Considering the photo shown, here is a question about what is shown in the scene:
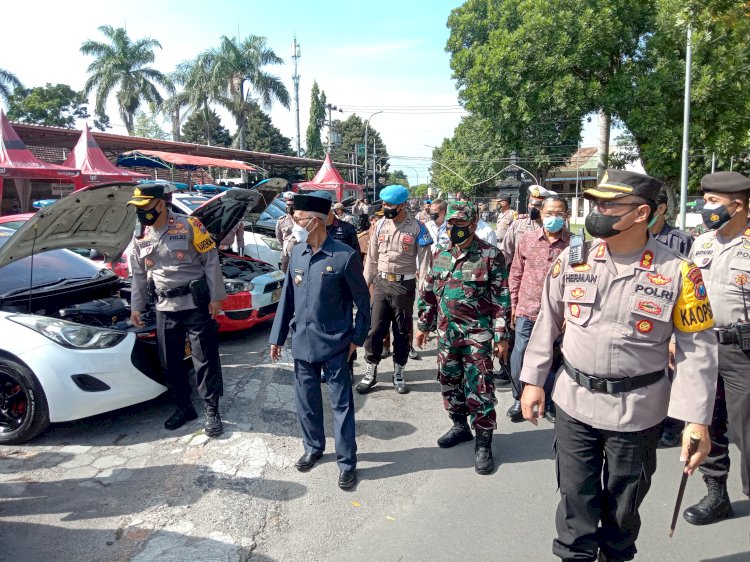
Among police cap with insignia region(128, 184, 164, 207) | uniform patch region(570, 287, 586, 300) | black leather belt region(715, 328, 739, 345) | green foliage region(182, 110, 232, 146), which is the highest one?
green foliage region(182, 110, 232, 146)

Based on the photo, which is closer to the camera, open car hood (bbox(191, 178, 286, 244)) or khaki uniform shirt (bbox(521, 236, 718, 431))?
khaki uniform shirt (bbox(521, 236, 718, 431))

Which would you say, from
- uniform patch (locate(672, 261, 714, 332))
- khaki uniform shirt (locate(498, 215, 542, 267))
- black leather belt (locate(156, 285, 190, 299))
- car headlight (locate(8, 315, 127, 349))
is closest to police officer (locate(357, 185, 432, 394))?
khaki uniform shirt (locate(498, 215, 542, 267))

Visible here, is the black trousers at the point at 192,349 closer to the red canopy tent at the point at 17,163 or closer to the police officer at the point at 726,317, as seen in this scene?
the police officer at the point at 726,317

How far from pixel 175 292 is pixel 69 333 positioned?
814 mm

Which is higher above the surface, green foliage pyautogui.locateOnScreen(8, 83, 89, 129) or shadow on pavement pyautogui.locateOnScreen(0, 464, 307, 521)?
green foliage pyautogui.locateOnScreen(8, 83, 89, 129)

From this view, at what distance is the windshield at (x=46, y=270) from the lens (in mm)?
4691

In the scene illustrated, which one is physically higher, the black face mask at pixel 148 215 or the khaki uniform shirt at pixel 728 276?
the black face mask at pixel 148 215

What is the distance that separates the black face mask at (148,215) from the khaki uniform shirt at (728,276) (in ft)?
13.1

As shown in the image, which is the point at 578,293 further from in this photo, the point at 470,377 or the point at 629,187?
the point at 470,377

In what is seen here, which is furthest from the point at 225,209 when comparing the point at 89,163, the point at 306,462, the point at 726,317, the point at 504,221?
the point at 89,163

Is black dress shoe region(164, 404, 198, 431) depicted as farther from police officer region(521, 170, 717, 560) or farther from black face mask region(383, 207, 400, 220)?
police officer region(521, 170, 717, 560)

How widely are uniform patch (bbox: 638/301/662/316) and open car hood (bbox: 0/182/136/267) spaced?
12.5 ft

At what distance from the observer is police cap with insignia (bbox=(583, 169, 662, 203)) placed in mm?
2309

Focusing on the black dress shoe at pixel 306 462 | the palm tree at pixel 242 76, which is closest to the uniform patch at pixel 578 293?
the black dress shoe at pixel 306 462
